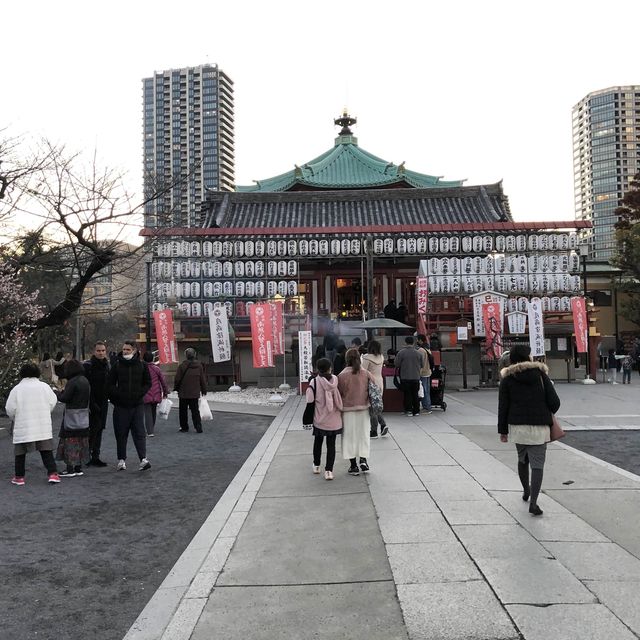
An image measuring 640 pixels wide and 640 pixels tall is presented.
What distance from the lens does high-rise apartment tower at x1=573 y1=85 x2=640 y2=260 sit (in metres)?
91.4

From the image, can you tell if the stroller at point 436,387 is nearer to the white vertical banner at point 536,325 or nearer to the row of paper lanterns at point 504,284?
the white vertical banner at point 536,325

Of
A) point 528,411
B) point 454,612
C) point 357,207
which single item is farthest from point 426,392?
point 357,207

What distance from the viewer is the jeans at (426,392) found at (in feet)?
41.3

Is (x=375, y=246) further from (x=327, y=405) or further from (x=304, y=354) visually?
(x=327, y=405)

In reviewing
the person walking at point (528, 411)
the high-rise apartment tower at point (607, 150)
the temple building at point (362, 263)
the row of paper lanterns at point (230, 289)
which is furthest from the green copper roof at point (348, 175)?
the high-rise apartment tower at point (607, 150)

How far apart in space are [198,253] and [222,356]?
17.3 feet

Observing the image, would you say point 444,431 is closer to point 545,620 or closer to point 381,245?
point 545,620

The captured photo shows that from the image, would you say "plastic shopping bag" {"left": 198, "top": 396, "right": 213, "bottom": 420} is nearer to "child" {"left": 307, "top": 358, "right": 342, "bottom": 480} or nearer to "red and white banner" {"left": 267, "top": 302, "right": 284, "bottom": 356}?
"child" {"left": 307, "top": 358, "right": 342, "bottom": 480}

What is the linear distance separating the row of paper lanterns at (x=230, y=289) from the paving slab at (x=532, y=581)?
1841 centimetres

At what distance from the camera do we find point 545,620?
127 inches

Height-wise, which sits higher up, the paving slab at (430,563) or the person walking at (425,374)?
the person walking at (425,374)

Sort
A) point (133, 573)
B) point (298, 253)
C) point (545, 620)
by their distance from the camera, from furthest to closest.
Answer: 1. point (298, 253)
2. point (133, 573)
3. point (545, 620)

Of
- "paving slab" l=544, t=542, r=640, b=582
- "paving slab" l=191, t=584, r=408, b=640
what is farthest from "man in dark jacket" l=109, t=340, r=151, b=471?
"paving slab" l=544, t=542, r=640, b=582

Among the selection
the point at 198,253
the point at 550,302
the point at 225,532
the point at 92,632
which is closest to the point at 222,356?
the point at 198,253
